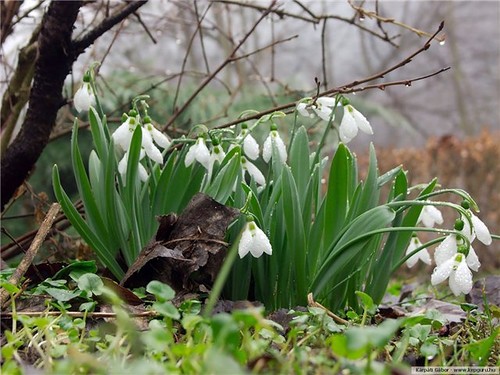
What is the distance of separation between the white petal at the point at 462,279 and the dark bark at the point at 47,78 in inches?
48.6

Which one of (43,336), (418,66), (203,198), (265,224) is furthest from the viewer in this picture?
(418,66)

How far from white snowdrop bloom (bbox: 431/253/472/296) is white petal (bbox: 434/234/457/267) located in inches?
1.5

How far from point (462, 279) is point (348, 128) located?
49cm

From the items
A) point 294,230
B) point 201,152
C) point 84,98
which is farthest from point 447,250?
point 84,98

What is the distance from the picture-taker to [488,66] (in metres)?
15.6

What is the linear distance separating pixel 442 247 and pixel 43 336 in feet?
3.03

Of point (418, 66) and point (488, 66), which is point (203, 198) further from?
point (488, 66)

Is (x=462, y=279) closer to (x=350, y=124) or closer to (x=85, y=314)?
(x=350, y=124)

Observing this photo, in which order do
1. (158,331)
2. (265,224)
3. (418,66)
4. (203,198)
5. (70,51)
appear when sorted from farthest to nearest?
1. (418,66)
2. (70,51)
3. (265,224)
4. (203,198)
5. (158,331)

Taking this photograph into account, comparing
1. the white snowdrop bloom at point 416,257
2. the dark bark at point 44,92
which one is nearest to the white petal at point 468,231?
the white snowdrop bloom at point 416,257

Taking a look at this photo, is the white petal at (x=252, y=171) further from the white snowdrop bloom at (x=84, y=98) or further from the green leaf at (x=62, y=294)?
the green leaf at (x=62, y=294)

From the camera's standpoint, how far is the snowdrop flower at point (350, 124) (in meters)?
1.61

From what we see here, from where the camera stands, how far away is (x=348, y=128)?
1.62 meters

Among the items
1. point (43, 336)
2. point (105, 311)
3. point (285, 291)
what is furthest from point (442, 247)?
point (43, 336)
